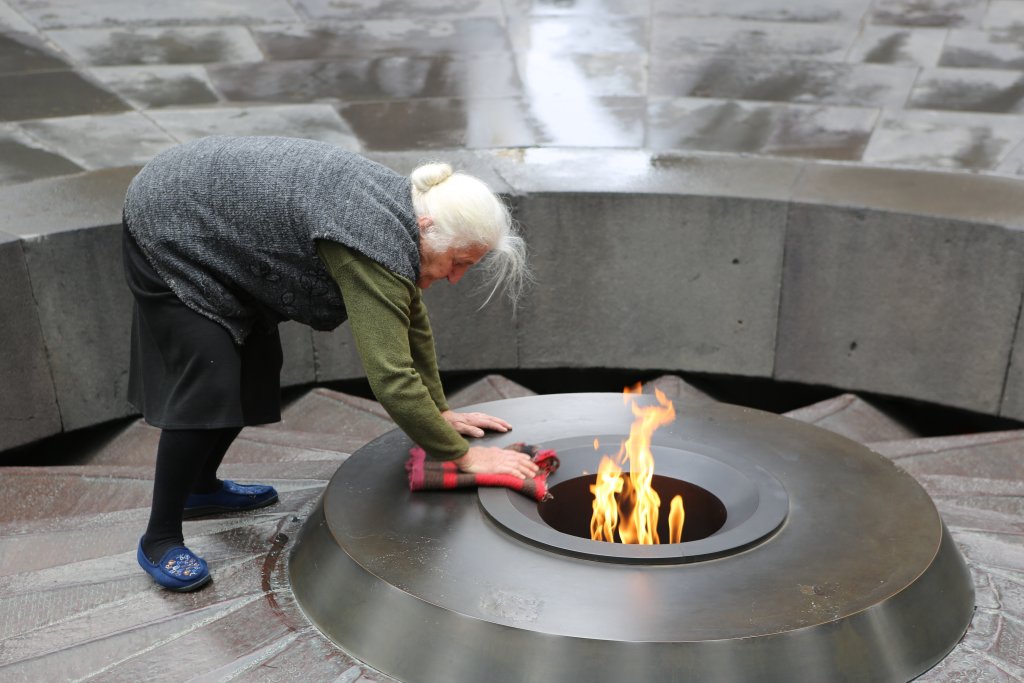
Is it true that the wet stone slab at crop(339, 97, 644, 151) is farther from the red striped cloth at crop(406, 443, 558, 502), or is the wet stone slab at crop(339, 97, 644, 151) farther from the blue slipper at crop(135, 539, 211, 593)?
the blue slipper at crop(135, 539, 211, 593)

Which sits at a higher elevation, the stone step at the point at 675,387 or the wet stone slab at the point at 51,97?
the wet stone slab at the point at 51,97

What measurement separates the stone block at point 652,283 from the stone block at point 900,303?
0.53 feet

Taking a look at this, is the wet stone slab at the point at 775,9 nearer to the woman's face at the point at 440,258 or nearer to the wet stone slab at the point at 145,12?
the wet stone slab at the point at 145,12

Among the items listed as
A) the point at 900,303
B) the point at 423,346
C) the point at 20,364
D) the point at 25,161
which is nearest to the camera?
the point at 423,346

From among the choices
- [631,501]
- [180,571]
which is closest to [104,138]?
[180,571]

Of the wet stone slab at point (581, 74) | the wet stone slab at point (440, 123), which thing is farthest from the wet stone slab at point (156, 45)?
the wet stone slab at point (581, 74)

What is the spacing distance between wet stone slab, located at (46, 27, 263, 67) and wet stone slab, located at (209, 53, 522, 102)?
1.05 ft

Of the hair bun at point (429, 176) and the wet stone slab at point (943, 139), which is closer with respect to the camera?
the hair bun at point (429, 176)

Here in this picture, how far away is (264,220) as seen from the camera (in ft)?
11.5

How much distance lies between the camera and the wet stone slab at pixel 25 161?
6.11 meters

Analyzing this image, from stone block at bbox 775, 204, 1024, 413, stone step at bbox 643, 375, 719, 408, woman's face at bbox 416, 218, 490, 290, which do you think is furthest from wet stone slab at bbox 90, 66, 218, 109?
woman's face at bbox 416, 218, 490, 290

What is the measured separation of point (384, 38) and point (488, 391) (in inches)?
147

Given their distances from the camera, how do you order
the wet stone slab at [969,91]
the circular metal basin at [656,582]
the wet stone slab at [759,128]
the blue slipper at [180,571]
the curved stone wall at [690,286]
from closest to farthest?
the circular metal basin at [656,582]
the blue slipper at [180,571]
the curved stone wall at [690,286]
the wet stone slab at [759,128]
the wet stone slab at [969,91]

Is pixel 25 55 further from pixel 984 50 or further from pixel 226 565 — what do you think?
pixel 984 50
